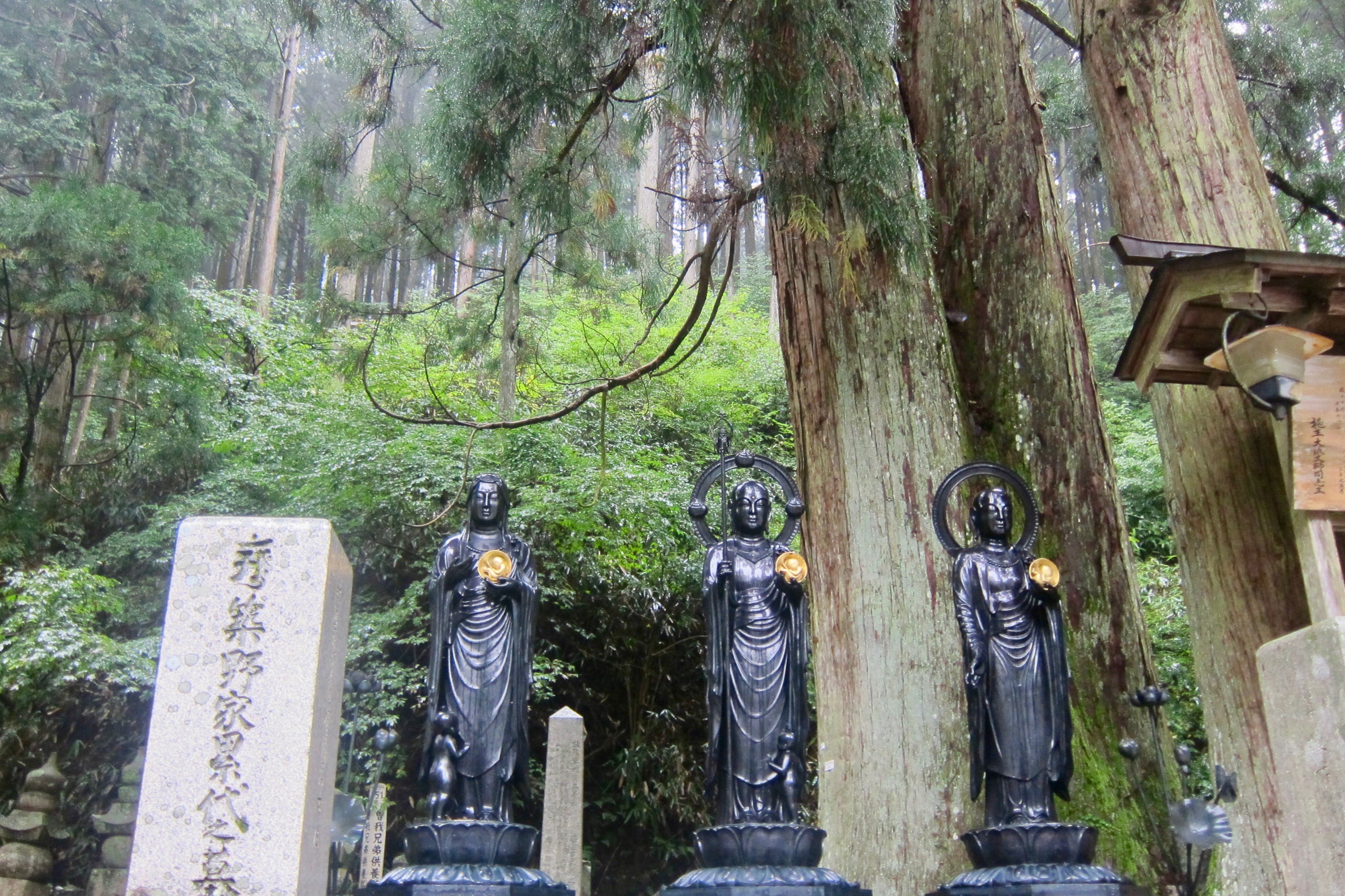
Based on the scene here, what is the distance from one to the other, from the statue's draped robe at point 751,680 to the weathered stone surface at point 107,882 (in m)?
7.02

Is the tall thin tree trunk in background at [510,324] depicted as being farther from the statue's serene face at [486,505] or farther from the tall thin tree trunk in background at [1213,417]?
the tall thin tree trunk in background at [1213,417]

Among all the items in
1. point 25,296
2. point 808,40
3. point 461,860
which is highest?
point 25,296

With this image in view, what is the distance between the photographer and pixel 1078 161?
872 cm

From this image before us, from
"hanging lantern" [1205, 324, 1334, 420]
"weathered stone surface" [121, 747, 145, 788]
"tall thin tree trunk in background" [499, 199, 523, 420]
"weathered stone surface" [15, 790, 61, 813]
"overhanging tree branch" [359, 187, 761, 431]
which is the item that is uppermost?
"tall thin tree trunk in background" [499, 199, 523, 420]

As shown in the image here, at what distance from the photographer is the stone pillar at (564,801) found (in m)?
6.85

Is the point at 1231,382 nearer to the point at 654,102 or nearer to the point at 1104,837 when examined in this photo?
the point at 1104,837

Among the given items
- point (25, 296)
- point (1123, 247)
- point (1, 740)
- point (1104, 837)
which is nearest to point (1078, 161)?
point (1123, 247)

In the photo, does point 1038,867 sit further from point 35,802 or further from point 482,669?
point 35,802

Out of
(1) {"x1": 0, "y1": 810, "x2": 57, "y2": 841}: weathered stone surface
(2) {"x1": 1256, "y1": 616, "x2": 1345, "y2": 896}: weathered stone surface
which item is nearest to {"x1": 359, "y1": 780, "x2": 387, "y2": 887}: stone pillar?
(1) {"x1": 0, "y1": 810, "x2": 57, "y2": 841}: weathered stone surface

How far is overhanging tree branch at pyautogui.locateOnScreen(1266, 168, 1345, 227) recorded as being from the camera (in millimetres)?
6914

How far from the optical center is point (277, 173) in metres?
16.8

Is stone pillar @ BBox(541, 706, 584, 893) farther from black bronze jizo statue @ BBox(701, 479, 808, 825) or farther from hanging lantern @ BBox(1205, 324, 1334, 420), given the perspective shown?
hanging lantern @ BBox(1205, 324, 1334, 420)

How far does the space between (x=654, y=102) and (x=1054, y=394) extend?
101 inches

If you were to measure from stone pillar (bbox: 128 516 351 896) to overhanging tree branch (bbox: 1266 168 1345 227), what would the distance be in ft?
20.3
